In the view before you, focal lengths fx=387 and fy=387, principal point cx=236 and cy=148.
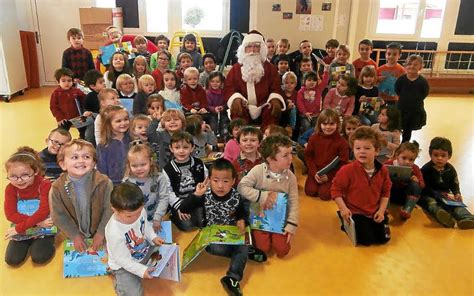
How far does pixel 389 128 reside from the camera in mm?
3705

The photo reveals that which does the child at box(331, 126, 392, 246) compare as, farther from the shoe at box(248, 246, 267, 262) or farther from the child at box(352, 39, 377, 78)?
the child at box(352, 39, 377, 78)

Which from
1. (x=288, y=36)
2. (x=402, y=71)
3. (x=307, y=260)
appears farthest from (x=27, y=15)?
(x=307, y=260)

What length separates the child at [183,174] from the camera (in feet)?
8.91

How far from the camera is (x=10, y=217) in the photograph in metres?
2.43

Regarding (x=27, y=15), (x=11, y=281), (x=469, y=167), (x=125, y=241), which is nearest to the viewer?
(x=125, y=241)

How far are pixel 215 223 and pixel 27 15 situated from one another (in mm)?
6638

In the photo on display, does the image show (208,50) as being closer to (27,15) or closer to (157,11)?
(157,11)

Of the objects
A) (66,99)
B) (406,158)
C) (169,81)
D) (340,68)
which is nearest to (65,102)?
(66,99)

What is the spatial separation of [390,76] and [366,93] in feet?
1.64

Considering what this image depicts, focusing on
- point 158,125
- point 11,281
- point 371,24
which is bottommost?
point 11,281

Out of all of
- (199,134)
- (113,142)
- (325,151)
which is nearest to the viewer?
(113,142)

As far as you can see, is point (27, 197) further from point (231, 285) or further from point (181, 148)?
point (231, 285)

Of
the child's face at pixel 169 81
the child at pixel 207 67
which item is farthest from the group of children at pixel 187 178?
the child at pixel 207 67

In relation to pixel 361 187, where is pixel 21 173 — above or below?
above
